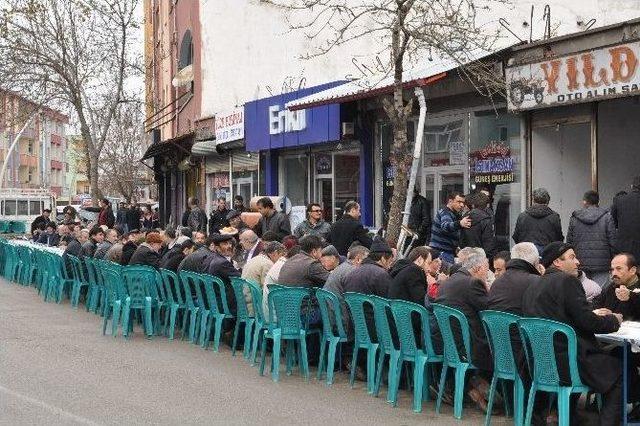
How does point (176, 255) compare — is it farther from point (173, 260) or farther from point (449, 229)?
point (449, 229)

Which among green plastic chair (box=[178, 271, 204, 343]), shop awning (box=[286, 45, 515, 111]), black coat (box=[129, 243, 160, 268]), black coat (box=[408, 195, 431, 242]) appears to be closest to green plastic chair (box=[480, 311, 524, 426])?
green plastic chair (box=[178, 271, 204, 343])

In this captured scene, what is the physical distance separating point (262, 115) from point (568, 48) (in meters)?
11.8

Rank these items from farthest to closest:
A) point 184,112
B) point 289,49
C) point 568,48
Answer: point 184,112 < point 289,49 < point 568,48

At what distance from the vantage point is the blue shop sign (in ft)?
76.9

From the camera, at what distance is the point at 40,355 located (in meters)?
13.9

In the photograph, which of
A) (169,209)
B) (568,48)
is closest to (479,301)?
(568,48)

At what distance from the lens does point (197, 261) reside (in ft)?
50.8

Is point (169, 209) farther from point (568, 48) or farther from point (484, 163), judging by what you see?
point (568, 48)

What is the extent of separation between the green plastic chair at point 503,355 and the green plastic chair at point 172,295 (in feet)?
22.5

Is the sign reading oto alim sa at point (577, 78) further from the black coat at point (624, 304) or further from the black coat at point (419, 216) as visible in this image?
the black coat at point (624, 304)

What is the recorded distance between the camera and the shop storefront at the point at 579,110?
49.9 feet

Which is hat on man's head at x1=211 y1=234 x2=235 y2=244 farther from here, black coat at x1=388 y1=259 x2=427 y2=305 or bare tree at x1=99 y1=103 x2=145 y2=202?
bare tree at x1=99 y1=103 x2=145 y2=202

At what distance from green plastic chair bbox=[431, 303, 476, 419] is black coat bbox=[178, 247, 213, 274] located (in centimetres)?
578

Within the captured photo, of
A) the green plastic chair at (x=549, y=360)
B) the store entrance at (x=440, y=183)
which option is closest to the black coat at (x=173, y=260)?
the store entrance at (x=440, y=183)
